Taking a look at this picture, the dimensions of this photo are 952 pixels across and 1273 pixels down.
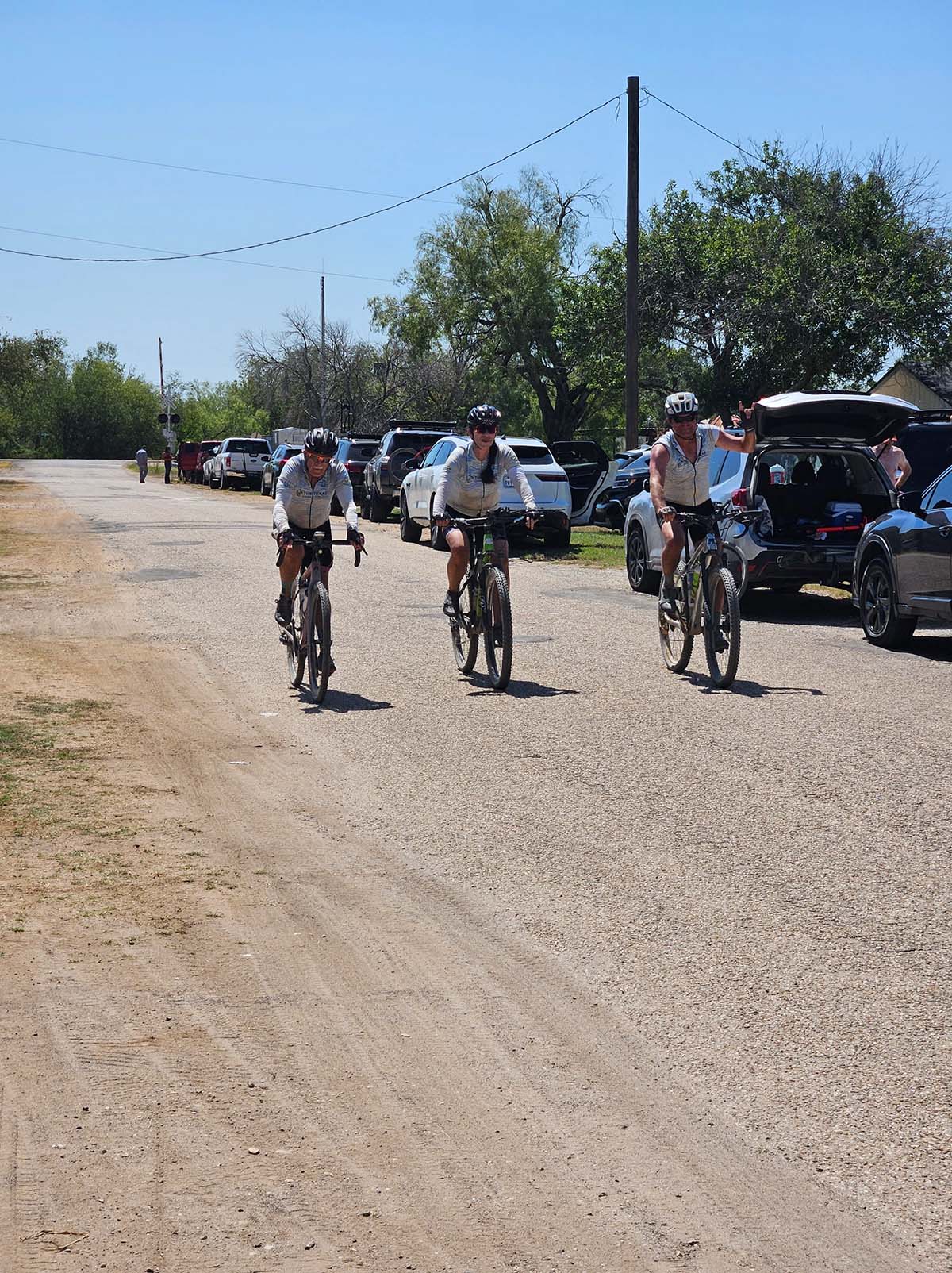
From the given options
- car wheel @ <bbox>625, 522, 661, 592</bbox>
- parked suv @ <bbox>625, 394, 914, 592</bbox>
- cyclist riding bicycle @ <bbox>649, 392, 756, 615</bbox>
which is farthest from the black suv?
cyclist riding bicycle @ <bbox>649, 392, 756, 615</bbox>

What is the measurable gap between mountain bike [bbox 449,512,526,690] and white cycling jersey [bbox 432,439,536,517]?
0.40 feet

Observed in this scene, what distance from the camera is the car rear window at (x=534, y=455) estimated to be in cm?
2247

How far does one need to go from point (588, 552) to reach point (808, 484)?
8078mm

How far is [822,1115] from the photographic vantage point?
3750 millimetres

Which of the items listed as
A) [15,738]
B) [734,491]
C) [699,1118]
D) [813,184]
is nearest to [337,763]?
[15,738]

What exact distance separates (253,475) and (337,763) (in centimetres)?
4208

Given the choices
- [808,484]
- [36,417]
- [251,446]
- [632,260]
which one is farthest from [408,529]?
[36,417]

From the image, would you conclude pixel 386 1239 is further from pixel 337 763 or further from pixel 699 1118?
pixel 337 763

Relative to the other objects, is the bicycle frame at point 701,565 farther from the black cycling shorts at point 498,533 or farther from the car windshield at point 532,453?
the car windshield at point 532,453

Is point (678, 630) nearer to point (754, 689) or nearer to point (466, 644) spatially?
point (754, 689)

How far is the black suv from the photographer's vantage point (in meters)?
28.0

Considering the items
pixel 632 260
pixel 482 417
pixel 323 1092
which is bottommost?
pixel 323 1092

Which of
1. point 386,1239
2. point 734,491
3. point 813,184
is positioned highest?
point 813,184

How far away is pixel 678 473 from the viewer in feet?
35.6
